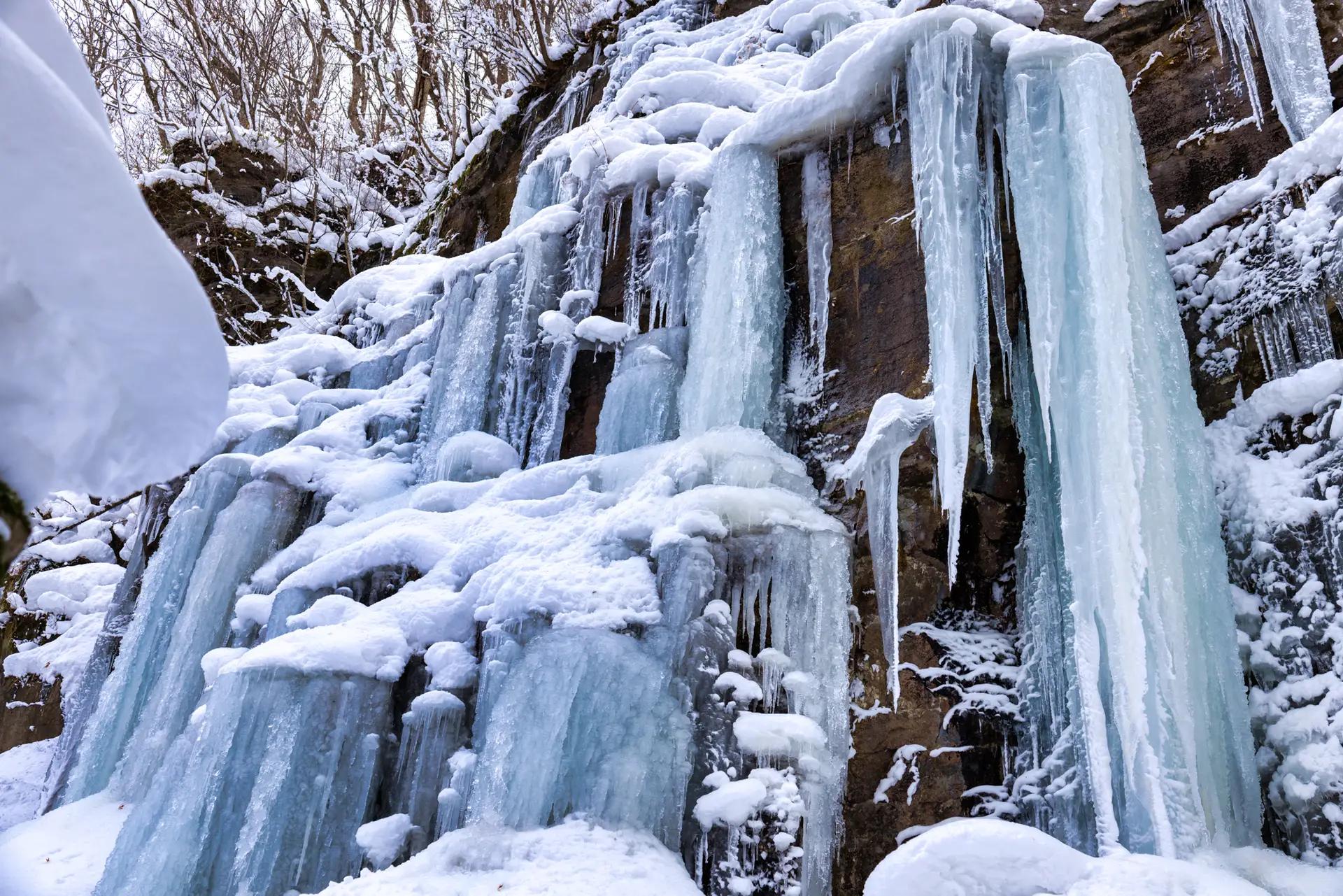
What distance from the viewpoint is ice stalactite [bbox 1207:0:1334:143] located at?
14.6 ft

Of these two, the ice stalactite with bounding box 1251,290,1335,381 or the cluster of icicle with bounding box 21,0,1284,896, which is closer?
the cluster of icicle with bounding box 21,0,1284,896

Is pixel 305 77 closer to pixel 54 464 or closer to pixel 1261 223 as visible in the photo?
pixel 1261 223

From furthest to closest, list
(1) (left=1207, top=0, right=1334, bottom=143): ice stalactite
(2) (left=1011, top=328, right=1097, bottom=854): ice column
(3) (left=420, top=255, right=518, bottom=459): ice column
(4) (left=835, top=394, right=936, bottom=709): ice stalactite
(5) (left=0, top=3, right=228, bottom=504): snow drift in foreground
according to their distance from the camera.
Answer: (3) (left=420, top=255, right=518, bottom=459): ice column
(1) (left=1207, top=0, right=1334, bottom=143): ice stalactite
(4) (left=835, top=394, right=936, bottom=709): ice stalactite
(2) (left=1011, top=328, right=1097, bottom=854): ice column
(5) (left=0, top=3, right=228, bottom=504): snow drift in foreground

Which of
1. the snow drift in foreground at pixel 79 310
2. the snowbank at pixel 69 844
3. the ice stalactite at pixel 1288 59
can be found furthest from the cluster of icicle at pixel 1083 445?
the snowbank at pixel 69 844

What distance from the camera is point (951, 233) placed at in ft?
14.3

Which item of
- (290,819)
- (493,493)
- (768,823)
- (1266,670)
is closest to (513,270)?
(493,493)

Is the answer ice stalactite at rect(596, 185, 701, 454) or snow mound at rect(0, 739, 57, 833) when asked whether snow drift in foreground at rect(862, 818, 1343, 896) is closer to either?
ice stalactite at rect(596, 185, 701, 454)

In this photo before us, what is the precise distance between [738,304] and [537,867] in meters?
2.74

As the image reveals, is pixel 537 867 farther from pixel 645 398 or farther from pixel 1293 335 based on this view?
pixel 1293 335

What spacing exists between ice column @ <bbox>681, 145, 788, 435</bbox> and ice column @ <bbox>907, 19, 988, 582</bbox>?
0.80 meters

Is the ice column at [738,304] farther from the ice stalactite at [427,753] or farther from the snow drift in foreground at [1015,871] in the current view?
the snow drift in foreground at [1015,871]

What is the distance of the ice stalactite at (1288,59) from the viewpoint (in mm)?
4457

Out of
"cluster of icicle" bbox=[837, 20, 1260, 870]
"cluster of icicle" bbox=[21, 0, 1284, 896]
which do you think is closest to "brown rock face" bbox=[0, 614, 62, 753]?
"cluster of icicle" bbox=[21, 0, 1284, 896]

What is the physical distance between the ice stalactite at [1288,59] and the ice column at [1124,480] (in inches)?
30.3
